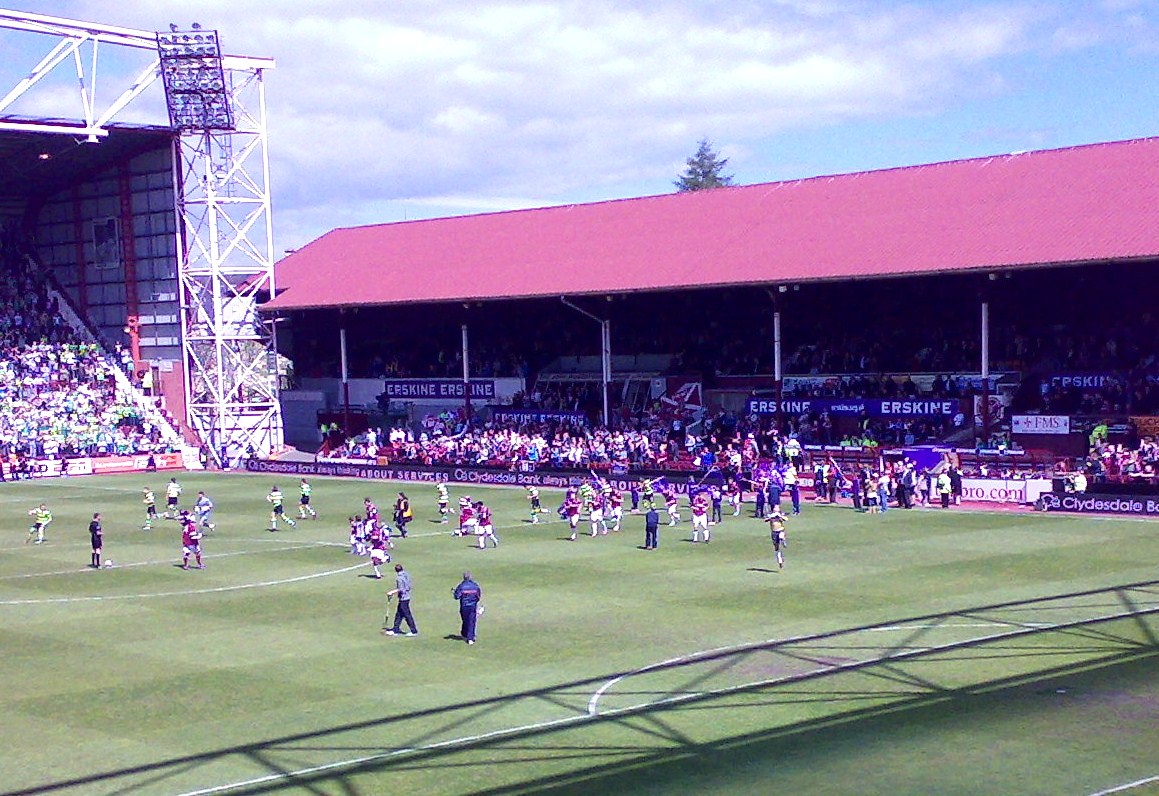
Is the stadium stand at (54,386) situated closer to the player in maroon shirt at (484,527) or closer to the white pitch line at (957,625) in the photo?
the player in maroon shirt at (484,527)

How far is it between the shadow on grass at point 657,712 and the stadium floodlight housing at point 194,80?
53.9m

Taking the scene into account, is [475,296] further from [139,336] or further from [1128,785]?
[1128,785]

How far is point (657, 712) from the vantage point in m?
20.1

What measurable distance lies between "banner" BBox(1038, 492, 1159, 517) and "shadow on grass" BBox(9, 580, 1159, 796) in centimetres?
1630

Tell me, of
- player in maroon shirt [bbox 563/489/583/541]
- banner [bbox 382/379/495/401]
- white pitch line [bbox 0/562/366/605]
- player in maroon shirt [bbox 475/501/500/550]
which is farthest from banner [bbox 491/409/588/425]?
white pitch line [bbox 0/562/366/605]

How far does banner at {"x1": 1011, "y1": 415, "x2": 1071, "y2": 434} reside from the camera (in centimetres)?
5066

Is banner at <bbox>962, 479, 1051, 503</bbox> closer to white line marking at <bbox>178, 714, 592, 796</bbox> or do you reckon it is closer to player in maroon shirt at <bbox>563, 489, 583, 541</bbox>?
player in maroon shirt at <bbox>563, 489, 583, 541</bbox>

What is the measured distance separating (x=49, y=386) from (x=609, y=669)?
61242 mm

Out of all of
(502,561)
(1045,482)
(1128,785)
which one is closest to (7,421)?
(502,561)

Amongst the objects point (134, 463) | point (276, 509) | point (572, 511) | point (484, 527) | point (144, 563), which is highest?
point (134, 463)

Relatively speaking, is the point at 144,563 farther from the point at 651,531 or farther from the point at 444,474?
the point at 444,474

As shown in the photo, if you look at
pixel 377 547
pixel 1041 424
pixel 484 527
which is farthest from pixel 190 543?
pixel 1041 424

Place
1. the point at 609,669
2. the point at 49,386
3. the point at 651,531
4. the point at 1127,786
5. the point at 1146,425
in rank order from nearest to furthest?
the point at 1127,786
the point at 609,669
the point at 651,531
the point at 1146,425
the point at 49,386

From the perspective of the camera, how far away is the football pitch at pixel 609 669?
1744 centimetres
